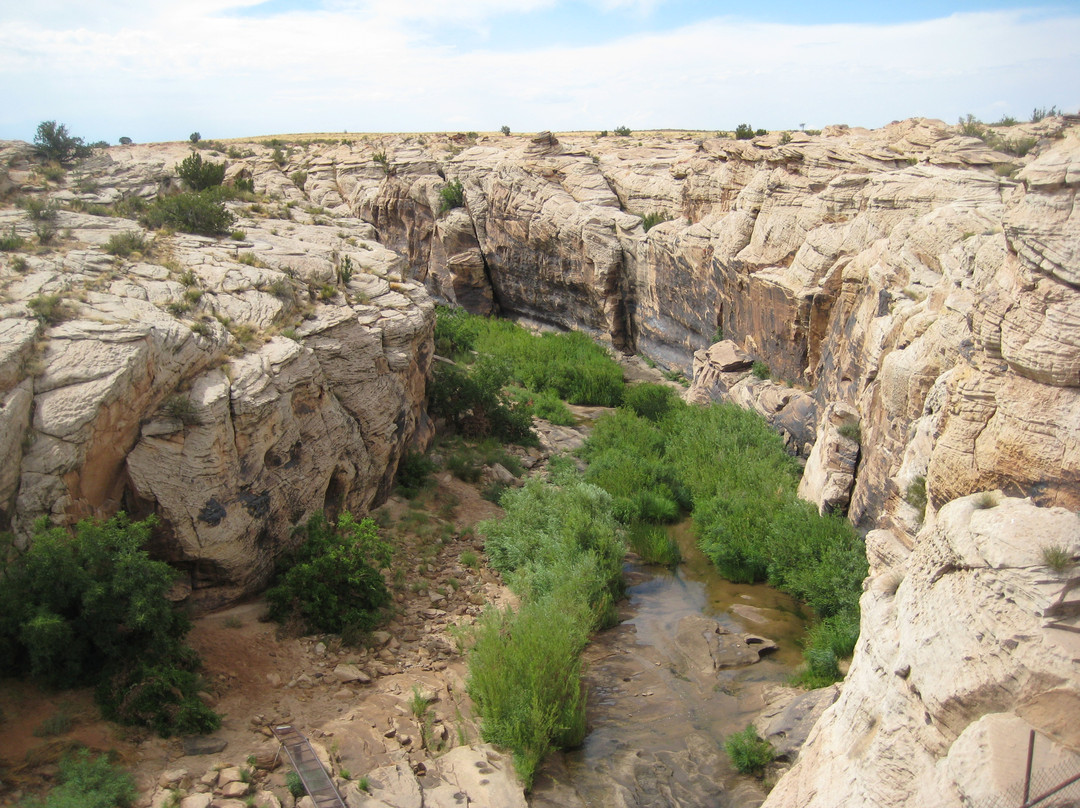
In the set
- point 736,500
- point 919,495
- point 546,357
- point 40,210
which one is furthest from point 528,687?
point 546,357

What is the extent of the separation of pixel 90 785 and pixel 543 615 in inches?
218

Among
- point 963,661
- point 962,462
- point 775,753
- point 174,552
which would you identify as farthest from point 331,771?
point 962,462

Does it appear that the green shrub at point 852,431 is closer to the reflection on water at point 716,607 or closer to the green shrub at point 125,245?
the reflection on water at point 716,607

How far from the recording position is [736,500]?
46.9ft

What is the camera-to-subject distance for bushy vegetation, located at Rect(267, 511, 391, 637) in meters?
9.99

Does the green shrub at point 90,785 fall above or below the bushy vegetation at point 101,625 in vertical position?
below

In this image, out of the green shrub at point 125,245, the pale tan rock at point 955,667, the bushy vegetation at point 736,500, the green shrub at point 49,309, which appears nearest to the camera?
the pale tan rock at point 955,667

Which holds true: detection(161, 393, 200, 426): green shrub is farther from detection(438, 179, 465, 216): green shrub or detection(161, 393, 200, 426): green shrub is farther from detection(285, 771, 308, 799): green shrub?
detection(438, 179, 465, 216): green shrub

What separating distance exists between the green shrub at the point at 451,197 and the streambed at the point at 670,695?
71.5 ft

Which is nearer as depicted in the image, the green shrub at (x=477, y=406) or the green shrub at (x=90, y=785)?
the green shrub at (x=90, y=785)

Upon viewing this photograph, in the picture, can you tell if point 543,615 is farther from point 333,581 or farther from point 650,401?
point 650,401

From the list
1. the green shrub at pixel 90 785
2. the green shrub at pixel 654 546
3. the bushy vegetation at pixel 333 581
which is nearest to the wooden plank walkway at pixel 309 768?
the green shrub at pixel 90 785

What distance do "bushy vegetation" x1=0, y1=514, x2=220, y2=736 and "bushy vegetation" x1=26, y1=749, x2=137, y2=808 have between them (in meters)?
0.71

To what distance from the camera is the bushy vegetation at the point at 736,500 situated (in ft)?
37.2
